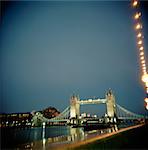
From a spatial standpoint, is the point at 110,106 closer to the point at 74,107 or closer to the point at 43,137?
the point at 74,107

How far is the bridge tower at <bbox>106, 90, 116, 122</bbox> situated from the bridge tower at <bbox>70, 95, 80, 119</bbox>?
15.5ft

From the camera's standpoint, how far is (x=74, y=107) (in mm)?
33219

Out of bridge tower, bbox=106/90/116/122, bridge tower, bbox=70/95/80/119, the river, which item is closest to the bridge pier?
bridge tower, bbox=70/95/80/119

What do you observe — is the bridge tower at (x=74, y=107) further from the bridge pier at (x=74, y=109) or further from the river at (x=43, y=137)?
the river at (x=43, y=137)

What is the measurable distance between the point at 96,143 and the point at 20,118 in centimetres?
2824

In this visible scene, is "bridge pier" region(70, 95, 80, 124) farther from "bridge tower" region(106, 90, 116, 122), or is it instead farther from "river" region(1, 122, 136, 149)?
"river" region(1, 122, 136, 149)

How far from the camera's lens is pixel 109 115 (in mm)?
29625

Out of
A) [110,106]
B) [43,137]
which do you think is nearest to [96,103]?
[110,106]

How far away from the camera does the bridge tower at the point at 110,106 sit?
29.2 m

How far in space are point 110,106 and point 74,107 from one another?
224 inches

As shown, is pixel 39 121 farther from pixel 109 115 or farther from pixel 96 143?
pixel 96 143

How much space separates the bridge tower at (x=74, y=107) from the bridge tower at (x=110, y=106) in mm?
4739

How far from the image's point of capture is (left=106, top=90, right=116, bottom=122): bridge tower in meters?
29.2

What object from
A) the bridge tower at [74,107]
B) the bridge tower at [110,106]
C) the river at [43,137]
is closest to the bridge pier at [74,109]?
the bridge tower at [74,107]
